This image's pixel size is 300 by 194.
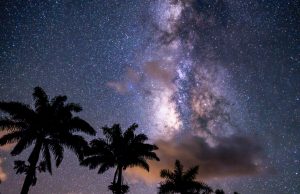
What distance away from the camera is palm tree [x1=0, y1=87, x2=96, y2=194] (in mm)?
25172

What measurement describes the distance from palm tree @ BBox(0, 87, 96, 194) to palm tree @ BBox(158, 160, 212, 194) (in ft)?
66.5

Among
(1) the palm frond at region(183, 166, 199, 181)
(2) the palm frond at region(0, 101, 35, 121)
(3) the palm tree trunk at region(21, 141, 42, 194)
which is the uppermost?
(1) the palm frond at region(183, 166, 199, 181)

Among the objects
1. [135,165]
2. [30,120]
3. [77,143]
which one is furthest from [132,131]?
[30,120]

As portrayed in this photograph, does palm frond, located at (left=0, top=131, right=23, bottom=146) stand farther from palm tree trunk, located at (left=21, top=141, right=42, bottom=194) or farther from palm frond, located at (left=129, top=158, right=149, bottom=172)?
palm frond, located at (left=129, top=158, right=149, bottom=172)

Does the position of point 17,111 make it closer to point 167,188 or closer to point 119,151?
point 119,151

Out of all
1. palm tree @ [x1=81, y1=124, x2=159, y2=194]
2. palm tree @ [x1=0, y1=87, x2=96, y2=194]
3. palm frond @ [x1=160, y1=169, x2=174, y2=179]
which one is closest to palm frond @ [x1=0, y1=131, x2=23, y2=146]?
palm tree @ [x1=0, y1=87, x2=96, y2=194]

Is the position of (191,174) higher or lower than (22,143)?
higher

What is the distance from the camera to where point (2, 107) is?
25094 mm

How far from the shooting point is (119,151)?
33.2m

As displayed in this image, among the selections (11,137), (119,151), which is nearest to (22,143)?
(11,137)

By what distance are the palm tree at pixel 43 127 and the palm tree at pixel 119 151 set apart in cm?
705

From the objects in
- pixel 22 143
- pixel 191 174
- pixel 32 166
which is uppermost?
pixel 191 174

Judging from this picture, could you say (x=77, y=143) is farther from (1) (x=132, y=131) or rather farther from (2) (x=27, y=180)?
(1) (x=132, y=131)

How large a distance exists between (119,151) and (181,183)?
14.3m
